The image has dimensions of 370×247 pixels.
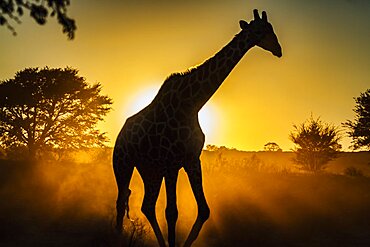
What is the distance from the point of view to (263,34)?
7953 mm

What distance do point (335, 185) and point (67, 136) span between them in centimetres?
1832

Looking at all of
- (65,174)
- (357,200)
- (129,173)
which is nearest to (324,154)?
(357,200)

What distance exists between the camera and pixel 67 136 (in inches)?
1109

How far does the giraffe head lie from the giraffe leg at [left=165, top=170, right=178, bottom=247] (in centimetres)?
307

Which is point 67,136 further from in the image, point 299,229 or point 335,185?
point 299,229

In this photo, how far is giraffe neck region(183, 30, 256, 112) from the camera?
307 inches

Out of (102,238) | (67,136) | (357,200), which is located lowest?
(102,238)

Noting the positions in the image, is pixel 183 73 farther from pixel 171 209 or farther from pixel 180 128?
pixel 171 209

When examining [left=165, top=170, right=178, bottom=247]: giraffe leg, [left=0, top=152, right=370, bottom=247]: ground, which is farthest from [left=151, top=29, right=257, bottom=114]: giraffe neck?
[left=0, top=152, right=370, bottom=247]: ground

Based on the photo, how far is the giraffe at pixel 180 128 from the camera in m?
7.45

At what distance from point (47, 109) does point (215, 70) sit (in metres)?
22.1

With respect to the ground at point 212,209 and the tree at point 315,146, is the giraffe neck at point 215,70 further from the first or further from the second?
the tree at point 315,146

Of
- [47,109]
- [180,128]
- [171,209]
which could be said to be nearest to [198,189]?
[171,209]

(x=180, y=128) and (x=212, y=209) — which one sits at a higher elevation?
(x=180, y=128)
